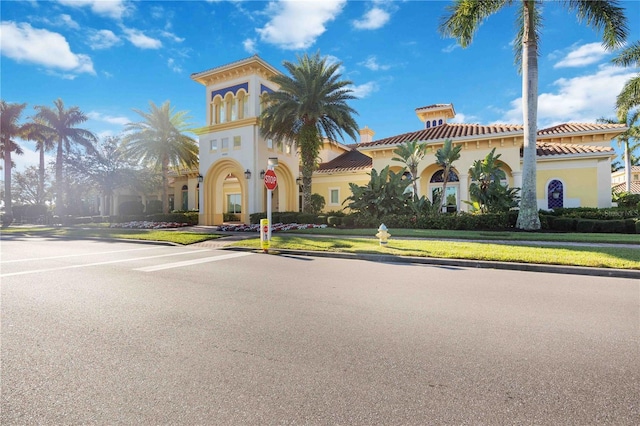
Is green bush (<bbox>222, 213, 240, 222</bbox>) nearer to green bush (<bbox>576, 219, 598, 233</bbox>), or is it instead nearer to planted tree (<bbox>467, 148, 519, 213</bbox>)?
planted tree (<bbox>467, 148, 519, 213</bbox>)

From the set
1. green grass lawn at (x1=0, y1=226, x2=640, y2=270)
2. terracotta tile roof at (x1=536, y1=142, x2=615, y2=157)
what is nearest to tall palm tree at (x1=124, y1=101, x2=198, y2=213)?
green grass lawn at (x1=0, y1=226, x2=640, y2=270)

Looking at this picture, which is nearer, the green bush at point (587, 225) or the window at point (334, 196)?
the green bush at point (587, 225)

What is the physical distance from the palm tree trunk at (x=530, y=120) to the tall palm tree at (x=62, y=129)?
36712mm

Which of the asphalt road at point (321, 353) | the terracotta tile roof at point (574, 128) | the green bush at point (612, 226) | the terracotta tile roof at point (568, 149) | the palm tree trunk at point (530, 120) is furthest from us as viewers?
the terracotta tile roof at point (574, 128)

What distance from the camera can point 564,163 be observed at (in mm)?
19641

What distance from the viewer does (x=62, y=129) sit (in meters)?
33.2

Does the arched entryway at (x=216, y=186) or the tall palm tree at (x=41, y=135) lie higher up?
the tall palm tree at (x=41, y=135)

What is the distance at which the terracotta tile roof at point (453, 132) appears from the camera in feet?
66.1

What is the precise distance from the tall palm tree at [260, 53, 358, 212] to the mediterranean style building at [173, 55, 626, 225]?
1915 mm

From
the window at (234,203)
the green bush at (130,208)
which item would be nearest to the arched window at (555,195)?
the window at (234,203)

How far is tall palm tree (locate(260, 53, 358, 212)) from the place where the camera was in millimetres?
21172

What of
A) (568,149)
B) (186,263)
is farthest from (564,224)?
(186,263)

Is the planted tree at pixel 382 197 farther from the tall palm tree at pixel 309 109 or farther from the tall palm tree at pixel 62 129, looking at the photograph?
the tall palm tree at pixel 62 129

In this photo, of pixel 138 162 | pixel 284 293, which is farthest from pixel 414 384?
pixel 138 162
